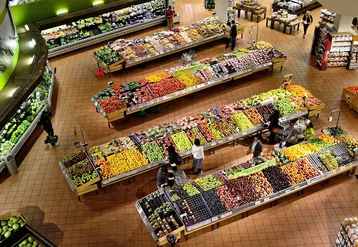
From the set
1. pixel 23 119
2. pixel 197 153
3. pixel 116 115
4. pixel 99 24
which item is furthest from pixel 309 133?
pixel 99 24

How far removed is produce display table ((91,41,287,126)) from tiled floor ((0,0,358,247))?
0.60 metres

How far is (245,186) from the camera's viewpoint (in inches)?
416

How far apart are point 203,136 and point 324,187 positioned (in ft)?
12.3

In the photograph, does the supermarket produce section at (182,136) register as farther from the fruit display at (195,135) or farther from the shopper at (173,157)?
the shopper at (173,157)

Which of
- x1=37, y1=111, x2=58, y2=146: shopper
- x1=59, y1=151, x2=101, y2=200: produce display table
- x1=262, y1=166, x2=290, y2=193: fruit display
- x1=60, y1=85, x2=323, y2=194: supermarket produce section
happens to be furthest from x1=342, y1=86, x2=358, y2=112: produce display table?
x1=37, y1=111, x2=58, y2=146: shopper

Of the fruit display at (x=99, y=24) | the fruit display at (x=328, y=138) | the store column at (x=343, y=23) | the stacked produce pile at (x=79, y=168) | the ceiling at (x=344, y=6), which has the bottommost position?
the fruit display at (x=328, y=138)

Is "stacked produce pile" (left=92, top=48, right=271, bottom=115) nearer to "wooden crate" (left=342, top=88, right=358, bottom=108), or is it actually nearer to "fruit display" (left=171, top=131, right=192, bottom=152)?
"fruit display" (left=171, top=131, right=192, bottom=152)

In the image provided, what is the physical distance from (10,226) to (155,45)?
384 inches

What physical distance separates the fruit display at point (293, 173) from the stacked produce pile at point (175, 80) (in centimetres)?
498

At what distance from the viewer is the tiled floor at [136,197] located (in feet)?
34.0

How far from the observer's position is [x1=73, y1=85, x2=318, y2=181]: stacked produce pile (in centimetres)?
1156

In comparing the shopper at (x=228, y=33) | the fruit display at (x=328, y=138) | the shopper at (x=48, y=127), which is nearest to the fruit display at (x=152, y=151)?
the shopper at (x=48, y=127)

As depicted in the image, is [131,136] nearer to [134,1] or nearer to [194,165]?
[194,165]

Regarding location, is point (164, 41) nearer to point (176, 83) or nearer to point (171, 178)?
point (176, 83)
